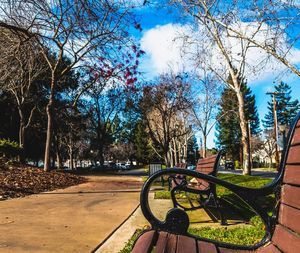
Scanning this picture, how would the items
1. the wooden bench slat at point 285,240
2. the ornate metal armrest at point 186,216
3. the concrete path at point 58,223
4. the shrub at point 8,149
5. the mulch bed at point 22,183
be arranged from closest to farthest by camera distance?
the wooden bench slat at point 285,240 < the ornate metal armrest at point 186,216 < the concrete path at point 58,223 < the mulch bed at point 22,183 < the shrub at point 8,149

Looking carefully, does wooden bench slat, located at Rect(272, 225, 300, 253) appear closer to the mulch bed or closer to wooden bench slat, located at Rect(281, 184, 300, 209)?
wooden bench slat, located at Rect(281, 184, 300, 209)

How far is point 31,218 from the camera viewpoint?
20.4ft

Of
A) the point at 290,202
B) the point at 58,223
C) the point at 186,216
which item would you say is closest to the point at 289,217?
the point at 290,202

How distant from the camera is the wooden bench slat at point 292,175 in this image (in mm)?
2043

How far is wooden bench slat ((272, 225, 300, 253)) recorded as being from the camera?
1823mm

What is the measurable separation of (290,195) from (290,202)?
43 millimetres

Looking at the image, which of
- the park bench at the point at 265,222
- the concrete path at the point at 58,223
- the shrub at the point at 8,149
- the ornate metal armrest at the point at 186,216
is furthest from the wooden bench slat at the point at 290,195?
the shrub at the point at 8,149

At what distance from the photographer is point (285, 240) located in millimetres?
2012

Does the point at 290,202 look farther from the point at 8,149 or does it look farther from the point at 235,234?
the point at 8,149

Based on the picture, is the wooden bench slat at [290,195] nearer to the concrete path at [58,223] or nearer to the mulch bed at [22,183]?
the concrete path at [58,223]

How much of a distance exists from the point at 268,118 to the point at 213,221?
3930 inches

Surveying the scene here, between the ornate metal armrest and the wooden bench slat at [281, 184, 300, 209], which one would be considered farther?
the ornate metal armrest

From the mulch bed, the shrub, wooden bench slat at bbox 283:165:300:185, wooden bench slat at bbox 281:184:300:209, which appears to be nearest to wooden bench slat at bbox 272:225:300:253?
wooden bench slat at bbox 281:184:300:209

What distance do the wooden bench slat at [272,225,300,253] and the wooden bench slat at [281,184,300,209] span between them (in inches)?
5.6
